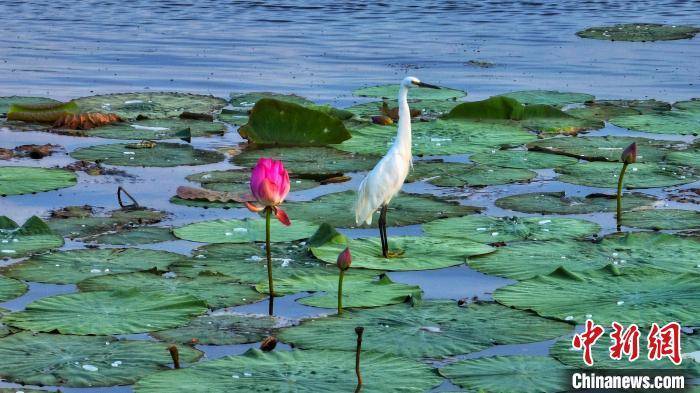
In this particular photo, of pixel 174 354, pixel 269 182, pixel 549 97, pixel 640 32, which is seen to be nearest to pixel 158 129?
pixel 549 97

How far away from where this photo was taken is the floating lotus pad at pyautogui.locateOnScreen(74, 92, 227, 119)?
10492 millimetres

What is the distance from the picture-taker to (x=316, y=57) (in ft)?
48.1

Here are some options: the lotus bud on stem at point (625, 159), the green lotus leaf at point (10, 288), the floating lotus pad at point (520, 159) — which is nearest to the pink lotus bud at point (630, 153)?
the lotus bud on stem at point (625, 159)

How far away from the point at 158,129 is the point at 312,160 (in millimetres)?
1595

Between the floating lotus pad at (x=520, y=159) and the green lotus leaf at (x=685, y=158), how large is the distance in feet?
2.18

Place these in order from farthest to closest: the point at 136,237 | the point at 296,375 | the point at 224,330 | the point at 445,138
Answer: the point at 445,138 → the point at 136,237 → the point at 224,330 → the point at 296,375

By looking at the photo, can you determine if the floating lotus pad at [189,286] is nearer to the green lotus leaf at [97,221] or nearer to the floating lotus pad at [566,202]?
the green lotus leaf at [97,221]

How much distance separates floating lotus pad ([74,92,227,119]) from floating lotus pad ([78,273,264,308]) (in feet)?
14.7

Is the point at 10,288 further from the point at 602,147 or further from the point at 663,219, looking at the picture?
the point at 602,147

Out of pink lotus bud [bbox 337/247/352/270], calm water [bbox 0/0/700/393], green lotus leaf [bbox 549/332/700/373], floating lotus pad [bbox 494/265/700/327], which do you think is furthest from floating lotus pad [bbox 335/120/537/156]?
green lotus leaf [bbox 549/332/700/373]

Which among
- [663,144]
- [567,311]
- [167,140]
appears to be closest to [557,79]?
[663,144]

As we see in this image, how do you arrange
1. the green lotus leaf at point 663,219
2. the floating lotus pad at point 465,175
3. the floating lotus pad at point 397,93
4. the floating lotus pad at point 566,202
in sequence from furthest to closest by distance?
the floating lotus pad at point 397,93 → the floating lotus pad at point 465,175 → the floating lotus pad at point 566,202 → the green lotus leaf at point 663,219

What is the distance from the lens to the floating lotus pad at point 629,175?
8.02 meters

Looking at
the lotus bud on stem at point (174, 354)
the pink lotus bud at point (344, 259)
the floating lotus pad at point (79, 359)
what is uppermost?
the pink lotus bud at point (344, 259)
